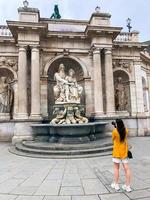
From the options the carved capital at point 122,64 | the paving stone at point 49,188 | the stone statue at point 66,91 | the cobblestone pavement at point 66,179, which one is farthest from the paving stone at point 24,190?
the carved capital at point 122,64

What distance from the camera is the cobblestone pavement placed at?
15.1 feet

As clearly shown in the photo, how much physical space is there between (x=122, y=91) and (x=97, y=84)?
3001mm

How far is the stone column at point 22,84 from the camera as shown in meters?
13.6

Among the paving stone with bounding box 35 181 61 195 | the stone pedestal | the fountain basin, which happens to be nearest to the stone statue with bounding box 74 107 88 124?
the fountain basin

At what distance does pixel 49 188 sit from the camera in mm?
5051

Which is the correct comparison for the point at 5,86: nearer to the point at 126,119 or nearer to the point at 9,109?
the point at 9,109

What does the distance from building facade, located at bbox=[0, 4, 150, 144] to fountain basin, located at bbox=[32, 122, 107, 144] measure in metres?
1.81

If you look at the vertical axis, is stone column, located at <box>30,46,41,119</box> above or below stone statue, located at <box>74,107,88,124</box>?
above

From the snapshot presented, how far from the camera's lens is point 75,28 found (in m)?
17.0

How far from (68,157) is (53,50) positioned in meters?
9.47

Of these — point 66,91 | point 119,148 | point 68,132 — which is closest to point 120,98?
point 66,91

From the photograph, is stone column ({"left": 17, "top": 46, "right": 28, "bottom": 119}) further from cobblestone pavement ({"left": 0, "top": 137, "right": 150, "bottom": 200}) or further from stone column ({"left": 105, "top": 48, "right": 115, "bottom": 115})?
stone column ({"left": 105, "top": 48, "right": 115, "bottom": 115})

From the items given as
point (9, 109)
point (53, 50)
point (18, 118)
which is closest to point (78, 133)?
point (18, 118)

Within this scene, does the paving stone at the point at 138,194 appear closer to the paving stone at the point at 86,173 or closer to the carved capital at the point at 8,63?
the paving stone at the point at 86,173
